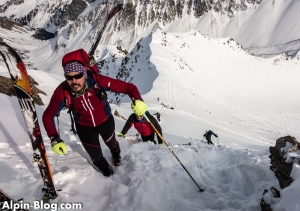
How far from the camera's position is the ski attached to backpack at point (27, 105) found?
11.1 feet

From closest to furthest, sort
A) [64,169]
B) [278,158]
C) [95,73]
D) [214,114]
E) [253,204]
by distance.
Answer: [253,204]
[278,158]
[95,73]
[64,169]
[214,114]

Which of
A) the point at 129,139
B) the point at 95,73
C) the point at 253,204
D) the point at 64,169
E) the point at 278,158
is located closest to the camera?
the point at 253,204

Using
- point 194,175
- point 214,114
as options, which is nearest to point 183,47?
point 214,114

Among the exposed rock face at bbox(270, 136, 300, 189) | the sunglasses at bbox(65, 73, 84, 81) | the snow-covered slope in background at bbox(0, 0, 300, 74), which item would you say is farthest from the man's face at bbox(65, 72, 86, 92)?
the snow-covered slope in background at bbox(0, 0, 300, 74)

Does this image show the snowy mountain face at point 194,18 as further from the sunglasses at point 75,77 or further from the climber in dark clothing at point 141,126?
the sunglasses at point 75,77

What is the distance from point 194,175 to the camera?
15.6 ft

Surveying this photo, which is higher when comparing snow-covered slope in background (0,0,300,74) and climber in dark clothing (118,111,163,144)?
snow-covered slope in background (0,0,300,74)

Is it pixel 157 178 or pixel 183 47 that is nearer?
pixel 157 178

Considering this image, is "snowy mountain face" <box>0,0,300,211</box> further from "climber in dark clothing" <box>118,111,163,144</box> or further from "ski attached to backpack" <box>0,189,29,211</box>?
"climber in dark clothing" <box>118,111,163,144</box>

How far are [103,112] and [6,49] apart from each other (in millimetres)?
1941

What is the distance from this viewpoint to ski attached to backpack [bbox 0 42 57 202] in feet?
11.1

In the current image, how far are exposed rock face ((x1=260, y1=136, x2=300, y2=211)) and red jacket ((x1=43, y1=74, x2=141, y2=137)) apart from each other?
2.72 meters

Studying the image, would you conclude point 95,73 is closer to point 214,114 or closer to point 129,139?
point 129,139

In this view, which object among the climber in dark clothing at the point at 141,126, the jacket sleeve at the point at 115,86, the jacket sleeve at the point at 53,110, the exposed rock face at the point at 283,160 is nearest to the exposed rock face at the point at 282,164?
the exposed rock face at the point at 283,160
